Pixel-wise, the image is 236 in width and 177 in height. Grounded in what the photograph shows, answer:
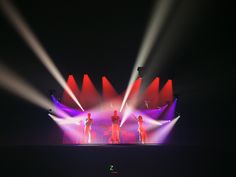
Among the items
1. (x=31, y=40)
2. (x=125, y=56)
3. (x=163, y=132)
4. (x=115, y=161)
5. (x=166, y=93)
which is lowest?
(x=115, y=161)

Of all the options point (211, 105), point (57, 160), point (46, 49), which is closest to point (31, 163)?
point (57, 160)

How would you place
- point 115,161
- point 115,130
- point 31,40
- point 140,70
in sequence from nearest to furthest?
point 115,161, point 115,130, point 31,40, point 140,70

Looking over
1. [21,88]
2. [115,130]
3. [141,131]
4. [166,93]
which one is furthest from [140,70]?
[21,88]

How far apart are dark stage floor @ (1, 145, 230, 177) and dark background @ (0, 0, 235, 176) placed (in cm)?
297

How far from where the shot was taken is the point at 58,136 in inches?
240

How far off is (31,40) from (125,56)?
254 cm

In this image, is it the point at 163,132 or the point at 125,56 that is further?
the point at 125,56

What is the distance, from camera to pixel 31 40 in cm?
592

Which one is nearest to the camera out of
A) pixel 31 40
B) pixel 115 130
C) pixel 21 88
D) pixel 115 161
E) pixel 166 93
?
pixel 115 161

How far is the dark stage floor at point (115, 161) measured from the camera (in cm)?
290

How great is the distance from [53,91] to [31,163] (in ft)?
11.6

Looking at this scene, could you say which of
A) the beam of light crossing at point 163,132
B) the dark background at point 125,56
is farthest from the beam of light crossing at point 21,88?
the beam of light crossing at point 163,132

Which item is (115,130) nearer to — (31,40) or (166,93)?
(166,93)

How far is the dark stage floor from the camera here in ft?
9.52
